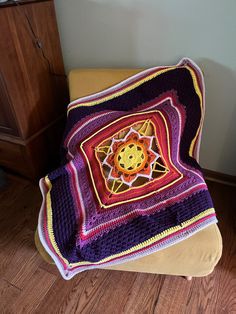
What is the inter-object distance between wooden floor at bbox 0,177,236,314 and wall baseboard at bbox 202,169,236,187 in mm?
354

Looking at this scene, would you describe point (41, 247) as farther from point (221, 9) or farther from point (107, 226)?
point (221, 9)

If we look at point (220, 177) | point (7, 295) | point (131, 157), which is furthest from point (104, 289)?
point (220, 177)

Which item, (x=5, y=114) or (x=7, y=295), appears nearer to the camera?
(x=7, y=295)

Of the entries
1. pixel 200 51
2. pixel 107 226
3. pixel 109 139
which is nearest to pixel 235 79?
pixel 200 51

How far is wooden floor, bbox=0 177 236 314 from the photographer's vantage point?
984 mm

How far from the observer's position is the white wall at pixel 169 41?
106cm

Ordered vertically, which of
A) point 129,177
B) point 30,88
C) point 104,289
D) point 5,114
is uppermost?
point 30,88

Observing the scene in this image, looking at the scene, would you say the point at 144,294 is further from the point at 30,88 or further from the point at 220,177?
the point at 30,88

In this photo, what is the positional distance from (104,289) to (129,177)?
0.51 meters

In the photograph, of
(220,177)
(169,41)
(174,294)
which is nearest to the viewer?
(174,294)

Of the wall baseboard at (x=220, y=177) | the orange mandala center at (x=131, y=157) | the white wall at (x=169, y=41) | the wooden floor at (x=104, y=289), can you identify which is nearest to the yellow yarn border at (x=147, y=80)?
the white wall at (x=169, y=41)

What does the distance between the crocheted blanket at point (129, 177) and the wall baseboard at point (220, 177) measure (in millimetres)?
398

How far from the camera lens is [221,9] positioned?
1003 mm

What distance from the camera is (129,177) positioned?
1.03 metres
